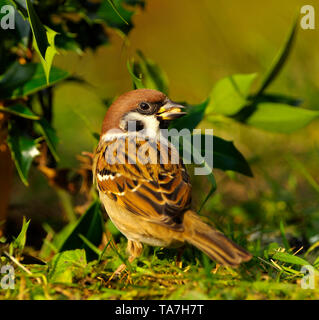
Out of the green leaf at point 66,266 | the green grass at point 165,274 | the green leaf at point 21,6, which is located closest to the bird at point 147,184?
the green grass at point 165,274

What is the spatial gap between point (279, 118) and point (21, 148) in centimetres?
146

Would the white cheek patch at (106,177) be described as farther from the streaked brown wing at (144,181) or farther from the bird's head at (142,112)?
the bird's head at (142,112)

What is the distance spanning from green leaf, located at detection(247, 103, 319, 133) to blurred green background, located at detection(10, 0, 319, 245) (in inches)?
9.1

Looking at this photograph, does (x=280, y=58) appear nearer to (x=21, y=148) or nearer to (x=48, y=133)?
(x=48, y=133)

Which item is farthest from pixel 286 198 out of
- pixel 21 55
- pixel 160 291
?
pixel 21 55

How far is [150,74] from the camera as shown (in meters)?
2.78

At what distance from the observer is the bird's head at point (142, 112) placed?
227 centimetres

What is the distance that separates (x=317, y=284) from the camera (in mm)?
1816

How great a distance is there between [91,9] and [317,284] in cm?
185

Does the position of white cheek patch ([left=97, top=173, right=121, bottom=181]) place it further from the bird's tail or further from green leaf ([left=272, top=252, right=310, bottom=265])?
green leaf ([left=272, top=252, right=310, bottom=265])

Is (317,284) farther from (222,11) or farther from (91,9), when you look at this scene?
(222,11)

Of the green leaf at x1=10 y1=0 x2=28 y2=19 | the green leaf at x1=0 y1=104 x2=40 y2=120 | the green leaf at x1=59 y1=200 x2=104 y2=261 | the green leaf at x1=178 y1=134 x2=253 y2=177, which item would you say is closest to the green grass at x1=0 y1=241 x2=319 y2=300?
the green leaf at x1=59 y1=200 x2=104 y2=261

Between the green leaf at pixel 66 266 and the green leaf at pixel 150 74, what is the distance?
1099mm
